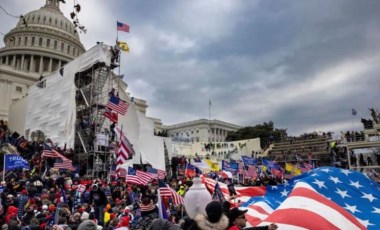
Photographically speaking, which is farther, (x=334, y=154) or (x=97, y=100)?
(x=334, y=154)

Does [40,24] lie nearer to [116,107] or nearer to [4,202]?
[116,107]

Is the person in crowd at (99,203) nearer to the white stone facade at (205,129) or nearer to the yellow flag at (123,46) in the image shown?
the yellow flag at (123,46)

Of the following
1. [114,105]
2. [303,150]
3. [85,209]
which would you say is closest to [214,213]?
[85,209]

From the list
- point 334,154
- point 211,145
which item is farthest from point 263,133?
point 334,154

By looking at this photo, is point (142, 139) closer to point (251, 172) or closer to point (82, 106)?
point (82, 106)

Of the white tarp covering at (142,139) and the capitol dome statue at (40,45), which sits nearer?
the white tarp covering at (142,139)

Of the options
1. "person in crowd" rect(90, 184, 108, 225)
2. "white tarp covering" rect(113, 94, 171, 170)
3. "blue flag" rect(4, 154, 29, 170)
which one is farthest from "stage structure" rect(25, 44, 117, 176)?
"person in crowd" rect(90, 184, 108, 225)

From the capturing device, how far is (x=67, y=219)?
8375 mm

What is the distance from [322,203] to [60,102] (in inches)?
1195

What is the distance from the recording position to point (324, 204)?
17.7 ft

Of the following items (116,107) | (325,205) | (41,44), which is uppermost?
(41,44)

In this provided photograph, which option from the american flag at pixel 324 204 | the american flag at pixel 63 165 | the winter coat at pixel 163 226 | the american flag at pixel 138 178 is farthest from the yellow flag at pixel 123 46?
the winter coat at pixel 163 226

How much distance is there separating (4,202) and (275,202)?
8500 mm

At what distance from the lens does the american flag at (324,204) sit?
4988 millimetres
